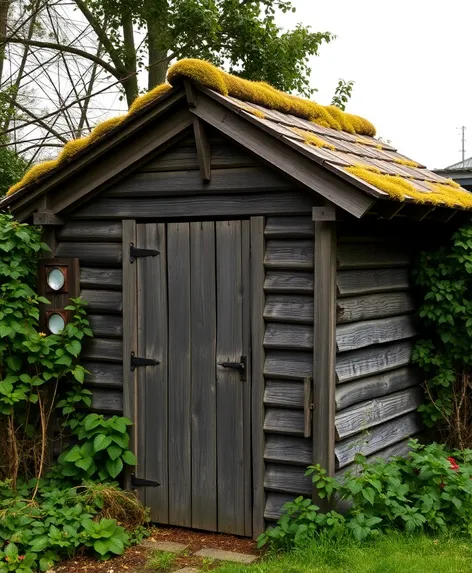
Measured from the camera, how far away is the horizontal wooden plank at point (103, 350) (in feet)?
21.6

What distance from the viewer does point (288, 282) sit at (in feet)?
19.0

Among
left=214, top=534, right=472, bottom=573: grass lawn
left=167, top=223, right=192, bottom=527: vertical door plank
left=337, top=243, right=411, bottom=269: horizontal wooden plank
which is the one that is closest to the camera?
left=214, top=534, right=472, bottom=573: grass lawn

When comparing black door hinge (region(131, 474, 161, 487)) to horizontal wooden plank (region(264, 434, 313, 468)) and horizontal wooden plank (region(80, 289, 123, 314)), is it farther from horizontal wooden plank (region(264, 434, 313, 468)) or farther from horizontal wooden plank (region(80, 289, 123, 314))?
horizontal wooden plank (region(80, 289, 123, 314))

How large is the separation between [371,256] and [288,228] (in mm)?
895

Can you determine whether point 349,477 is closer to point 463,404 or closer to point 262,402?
point 262,402

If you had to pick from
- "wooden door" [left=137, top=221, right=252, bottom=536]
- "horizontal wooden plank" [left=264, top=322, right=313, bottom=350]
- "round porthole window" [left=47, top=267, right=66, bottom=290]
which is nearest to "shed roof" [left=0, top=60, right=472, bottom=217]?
"round porthole window" [left=47, top=267, right=66, bottom=290]

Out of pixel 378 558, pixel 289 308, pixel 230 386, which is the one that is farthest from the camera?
pixel 230 386

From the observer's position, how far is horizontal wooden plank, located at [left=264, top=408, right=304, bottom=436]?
5738mm

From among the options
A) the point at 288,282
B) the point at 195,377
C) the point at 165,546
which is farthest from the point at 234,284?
the point at 165,546

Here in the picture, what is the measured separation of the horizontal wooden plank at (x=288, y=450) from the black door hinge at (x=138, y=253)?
5.46 ft

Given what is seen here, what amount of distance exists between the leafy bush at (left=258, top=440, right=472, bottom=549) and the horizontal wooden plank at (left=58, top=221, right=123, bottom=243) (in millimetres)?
2486

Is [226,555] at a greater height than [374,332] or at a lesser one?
lesser

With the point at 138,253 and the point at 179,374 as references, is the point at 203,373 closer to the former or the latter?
the point at 179,374

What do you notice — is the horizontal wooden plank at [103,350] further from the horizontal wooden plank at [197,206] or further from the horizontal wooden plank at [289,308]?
the horizontal wooden plank at [289,308]
